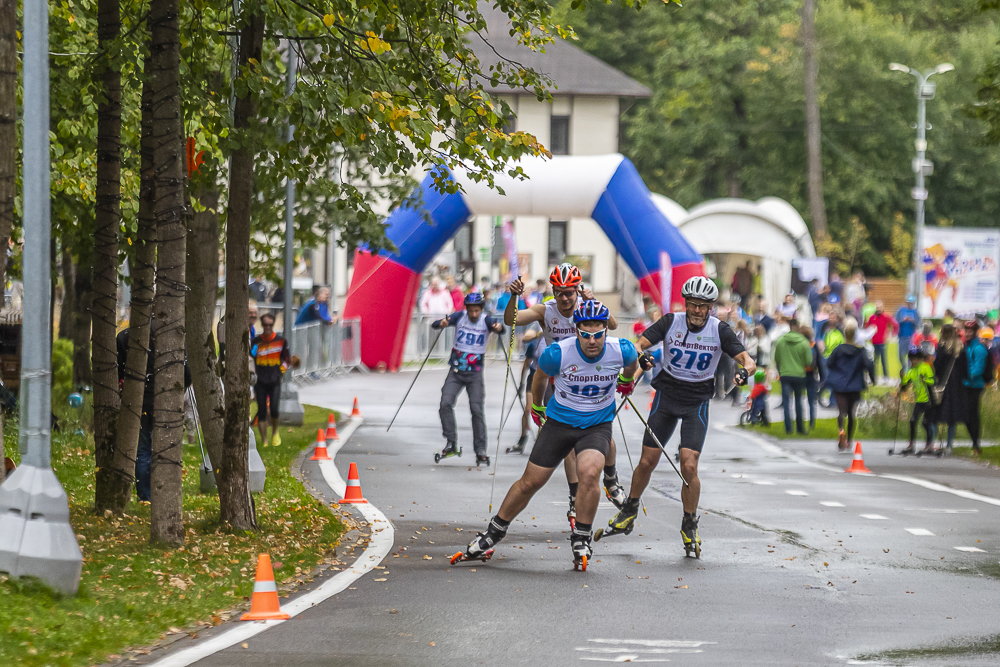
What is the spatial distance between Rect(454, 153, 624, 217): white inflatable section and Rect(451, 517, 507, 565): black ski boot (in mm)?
19451

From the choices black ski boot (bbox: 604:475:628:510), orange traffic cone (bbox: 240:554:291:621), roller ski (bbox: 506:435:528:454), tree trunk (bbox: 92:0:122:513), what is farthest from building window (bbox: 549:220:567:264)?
orange traffic cone (bbox: 240:554:291:621)

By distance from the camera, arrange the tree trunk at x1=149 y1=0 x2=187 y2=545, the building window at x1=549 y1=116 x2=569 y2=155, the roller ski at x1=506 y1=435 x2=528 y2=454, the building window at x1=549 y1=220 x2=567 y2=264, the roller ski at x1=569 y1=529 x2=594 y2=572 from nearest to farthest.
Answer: the tree trunk at x1=149 y1=0 x2=187 y2=545, the roller ski at x1=569 y1=529 x2=594 y2=572, the roller ski at x1=506 y1=435 x2=528 y2=454, the building window at x1=549 y1=220 x2=567 y2=264, the building window at x1=549 y1=116 x2=569 y2=155

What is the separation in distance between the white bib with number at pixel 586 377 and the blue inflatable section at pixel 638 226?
63.4 feet

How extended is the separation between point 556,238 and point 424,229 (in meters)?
29.9

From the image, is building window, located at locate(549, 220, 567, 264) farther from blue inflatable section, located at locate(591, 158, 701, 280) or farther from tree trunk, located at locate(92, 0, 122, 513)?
tree trunk, located at locate(92, 0, 122, 513)

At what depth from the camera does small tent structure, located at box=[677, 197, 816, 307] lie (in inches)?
1719

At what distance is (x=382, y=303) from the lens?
2941 cm

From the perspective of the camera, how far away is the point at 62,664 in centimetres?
630

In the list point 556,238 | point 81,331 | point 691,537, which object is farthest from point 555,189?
point 556,238

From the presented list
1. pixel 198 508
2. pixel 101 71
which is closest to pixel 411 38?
pixel 101 71

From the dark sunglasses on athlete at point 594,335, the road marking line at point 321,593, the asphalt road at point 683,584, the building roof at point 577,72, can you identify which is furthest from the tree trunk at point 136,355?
the building roof at point 577,72

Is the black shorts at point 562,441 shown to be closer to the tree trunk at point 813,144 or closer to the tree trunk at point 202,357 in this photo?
the tree trunk at point 202,357

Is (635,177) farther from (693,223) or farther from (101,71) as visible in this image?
(101,71)

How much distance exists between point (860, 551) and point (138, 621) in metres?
5.33
